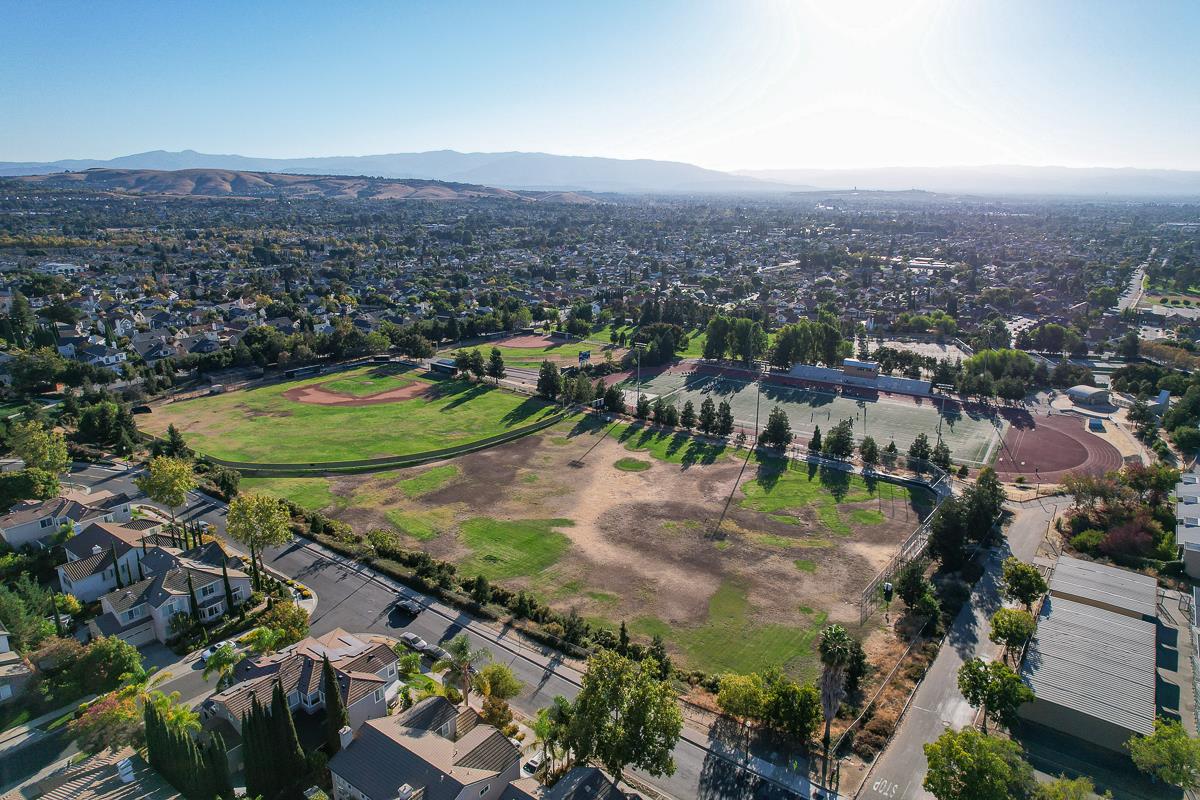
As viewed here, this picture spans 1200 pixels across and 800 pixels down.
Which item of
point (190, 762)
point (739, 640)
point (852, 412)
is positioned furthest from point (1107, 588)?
point (190, 762)

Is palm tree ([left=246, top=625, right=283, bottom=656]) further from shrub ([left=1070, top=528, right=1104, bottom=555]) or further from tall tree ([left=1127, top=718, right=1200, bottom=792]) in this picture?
shrub ([left=1070, top=528, right=1104, bottom=555])

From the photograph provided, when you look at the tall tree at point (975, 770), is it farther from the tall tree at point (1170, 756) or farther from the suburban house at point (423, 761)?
the suburban house at point (423, 761)

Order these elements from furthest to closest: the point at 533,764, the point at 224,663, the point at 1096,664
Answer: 1. the point at 1096,664
2. the point at 224,663
3. the point at 533,764

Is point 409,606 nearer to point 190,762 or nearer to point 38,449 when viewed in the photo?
point 190,762

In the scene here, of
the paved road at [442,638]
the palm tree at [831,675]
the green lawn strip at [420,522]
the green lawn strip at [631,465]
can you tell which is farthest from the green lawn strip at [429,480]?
the palm tree at [831,675]

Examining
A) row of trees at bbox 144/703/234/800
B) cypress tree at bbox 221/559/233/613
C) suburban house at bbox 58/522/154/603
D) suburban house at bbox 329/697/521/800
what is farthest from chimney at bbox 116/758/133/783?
suburban house at bbox 58/522/154/603

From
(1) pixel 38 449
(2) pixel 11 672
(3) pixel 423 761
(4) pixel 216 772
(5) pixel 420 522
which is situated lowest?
(5) pixel 420 522

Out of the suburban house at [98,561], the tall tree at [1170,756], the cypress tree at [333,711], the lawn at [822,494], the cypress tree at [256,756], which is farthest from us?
the lawn at [822,494]
